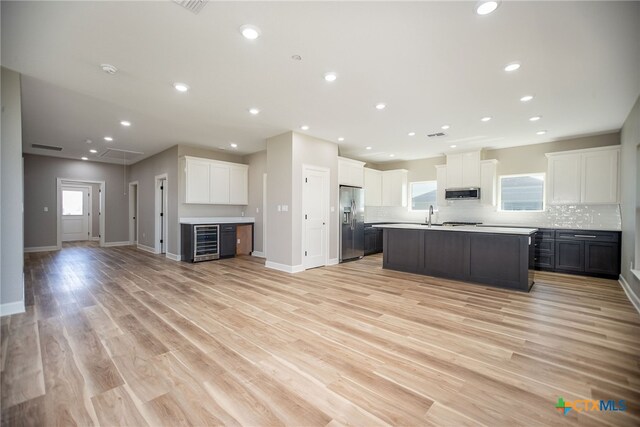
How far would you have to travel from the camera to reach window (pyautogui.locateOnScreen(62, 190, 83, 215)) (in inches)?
389

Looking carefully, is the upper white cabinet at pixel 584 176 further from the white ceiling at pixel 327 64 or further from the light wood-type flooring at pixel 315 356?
the light wood-type flooring at pixel 315 356

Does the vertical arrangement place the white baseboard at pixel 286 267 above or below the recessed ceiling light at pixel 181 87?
below

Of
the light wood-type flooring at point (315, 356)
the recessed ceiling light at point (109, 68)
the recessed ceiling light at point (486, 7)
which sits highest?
the recessed ceiling light at point (109, 68)

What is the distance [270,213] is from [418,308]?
3537 millimetres

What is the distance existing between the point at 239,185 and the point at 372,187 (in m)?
3.90

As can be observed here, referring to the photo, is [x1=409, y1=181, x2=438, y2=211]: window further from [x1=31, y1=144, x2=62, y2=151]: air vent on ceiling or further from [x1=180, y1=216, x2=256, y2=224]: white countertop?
[x1=31, y1=144, x2=62, y2=151]: air vent on ceiling

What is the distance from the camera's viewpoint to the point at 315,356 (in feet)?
7.30

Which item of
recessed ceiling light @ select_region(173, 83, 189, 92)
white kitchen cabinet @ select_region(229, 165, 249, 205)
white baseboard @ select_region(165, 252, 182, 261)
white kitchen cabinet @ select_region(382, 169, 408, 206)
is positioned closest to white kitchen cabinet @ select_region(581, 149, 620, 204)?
white kitchen cabinet @ select_region(382, 169, 408, 206)

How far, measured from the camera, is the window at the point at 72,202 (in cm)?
989

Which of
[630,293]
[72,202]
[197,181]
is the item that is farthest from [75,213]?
[630,293]

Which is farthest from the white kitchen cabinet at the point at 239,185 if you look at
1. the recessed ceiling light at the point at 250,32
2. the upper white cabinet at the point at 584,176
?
the upper white cabinet at the point at 584,176

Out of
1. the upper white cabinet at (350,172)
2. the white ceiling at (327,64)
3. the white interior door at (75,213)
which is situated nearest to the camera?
the white ceiling at (327,64)

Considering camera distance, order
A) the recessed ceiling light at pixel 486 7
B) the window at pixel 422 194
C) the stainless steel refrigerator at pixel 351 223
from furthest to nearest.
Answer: the window at pixel 422 194, the stainless steel refrigerator at pixel 351 223, the recessed ceiling light at pixel 486 7

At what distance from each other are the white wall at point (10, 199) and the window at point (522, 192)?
8.75 metres
